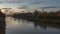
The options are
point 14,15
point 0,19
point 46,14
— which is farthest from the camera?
point 14,15

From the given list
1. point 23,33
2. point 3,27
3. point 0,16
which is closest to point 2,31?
point 3,27

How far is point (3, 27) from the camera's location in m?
2.06

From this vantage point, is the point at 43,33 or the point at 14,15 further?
the point at 14,15

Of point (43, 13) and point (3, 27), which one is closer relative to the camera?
point (3, 27)

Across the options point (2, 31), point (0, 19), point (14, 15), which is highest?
point (0, 19)

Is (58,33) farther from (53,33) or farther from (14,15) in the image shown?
(14,15)

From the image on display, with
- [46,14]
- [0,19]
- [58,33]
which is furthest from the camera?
[46,14]

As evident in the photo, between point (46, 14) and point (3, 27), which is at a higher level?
point (3, 27)

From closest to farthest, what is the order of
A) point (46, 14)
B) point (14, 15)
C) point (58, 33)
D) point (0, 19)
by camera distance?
point (0, 19), point (58, 33), point (46, 14), point (14, 15)

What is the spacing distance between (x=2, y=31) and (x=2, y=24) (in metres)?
0.09

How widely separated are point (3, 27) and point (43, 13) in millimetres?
34393

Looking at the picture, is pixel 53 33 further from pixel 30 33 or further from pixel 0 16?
pixel 0 16

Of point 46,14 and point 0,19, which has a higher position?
point 0,19

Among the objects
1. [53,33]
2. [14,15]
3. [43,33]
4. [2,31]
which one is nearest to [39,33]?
[43,33]
